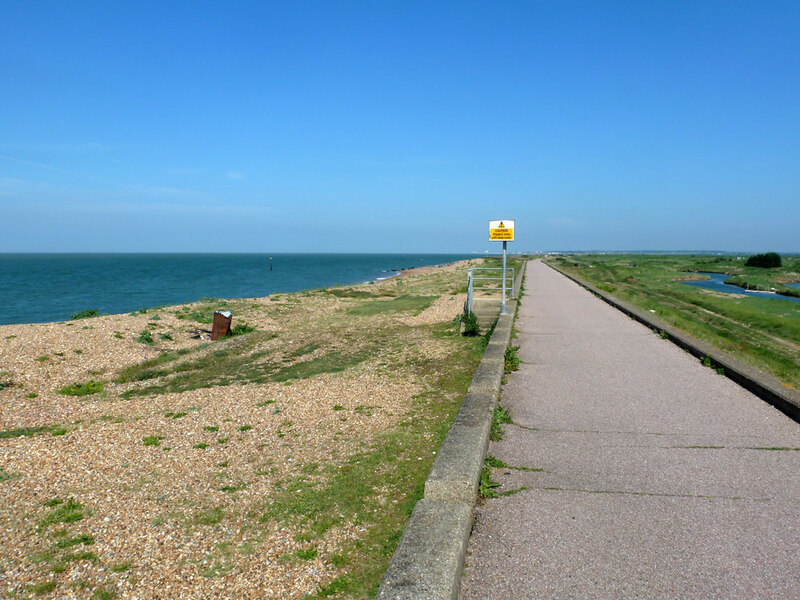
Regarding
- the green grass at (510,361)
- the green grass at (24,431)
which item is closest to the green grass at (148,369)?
the green grass at (24,431)

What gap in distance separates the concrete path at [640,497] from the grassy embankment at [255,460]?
0.95 meters

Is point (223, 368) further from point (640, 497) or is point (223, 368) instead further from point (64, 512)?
point (640, 497)

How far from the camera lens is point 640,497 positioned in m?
4.05

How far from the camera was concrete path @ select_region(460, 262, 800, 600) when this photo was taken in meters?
3.06

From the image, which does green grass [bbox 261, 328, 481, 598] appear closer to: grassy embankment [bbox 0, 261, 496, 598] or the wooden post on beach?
grassy embankment [bbox 0, 261, 496, 598]

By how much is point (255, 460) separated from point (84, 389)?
6.86 metres

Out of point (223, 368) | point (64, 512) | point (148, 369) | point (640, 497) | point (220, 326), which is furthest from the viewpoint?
point (220, 326)

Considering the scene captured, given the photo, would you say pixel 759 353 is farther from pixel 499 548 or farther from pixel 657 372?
pixel 499 548

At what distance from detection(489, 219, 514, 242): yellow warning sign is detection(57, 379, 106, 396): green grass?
10.1 m

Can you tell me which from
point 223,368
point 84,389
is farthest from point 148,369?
point 223,368

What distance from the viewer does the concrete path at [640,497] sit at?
3061 millimetres

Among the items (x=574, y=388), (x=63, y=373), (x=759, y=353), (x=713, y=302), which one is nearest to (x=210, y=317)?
(x=63, y=373)

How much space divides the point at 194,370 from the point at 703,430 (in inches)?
410

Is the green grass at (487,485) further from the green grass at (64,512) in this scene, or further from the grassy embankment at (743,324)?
the grassy embankment at (743,324)
